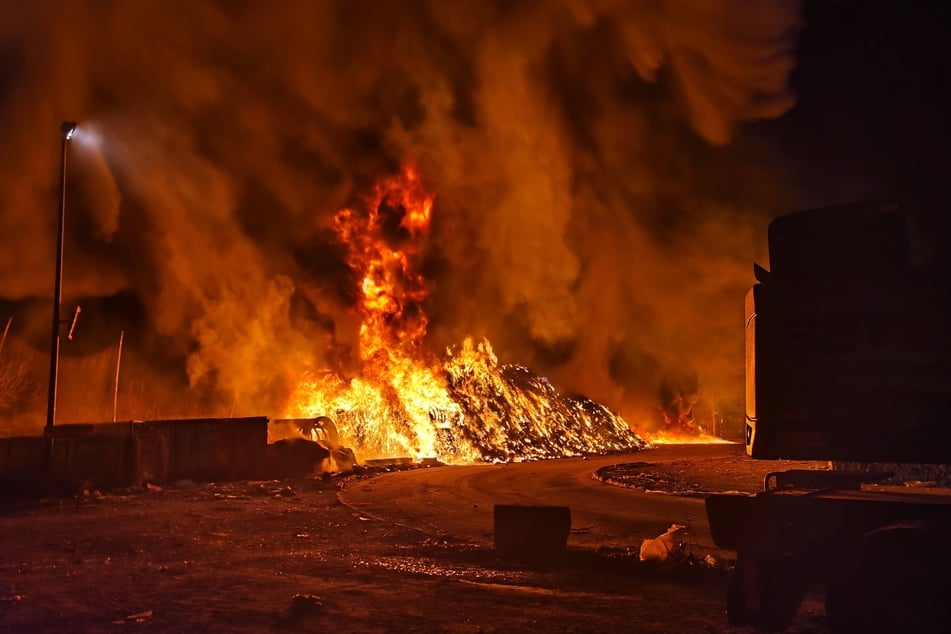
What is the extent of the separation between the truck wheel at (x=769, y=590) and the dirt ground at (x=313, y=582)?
24.4 inches

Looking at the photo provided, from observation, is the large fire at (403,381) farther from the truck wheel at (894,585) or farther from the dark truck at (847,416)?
the truck wheel at (894,585)

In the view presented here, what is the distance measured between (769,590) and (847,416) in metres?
1.66

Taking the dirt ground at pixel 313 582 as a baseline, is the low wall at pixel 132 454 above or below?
above

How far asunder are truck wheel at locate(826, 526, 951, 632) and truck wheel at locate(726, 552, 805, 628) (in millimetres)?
424

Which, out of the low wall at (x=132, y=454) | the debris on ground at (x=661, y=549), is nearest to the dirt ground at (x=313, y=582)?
the debris on ground at (x=661, y=549)

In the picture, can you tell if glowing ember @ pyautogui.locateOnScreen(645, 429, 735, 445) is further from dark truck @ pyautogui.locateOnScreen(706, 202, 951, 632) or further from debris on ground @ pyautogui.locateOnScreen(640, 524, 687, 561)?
dark truck @ pyautogui.locateOnScreen(706, 202, 951, 632)

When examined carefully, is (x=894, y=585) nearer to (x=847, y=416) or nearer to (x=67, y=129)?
(x=847, y=416)

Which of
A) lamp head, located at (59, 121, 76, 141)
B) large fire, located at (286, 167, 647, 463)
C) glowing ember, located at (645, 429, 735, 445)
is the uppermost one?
lamp head, located at (59, 121, 76, 141)

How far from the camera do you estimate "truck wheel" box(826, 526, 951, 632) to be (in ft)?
19.2

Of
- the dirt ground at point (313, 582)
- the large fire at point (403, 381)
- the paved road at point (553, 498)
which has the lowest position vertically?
the dirt ground at point (313, 582)

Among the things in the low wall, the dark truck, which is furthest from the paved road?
the dark truck

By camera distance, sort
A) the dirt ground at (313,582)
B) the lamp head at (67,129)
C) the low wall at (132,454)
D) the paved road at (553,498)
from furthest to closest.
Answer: the lamp head at (67,129)
the low wall at (132,454)
the paved road at (553,498)
the dirt ground at (313,582)

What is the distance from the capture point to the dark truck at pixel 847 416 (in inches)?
240

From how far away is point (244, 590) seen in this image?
30.3 feet
